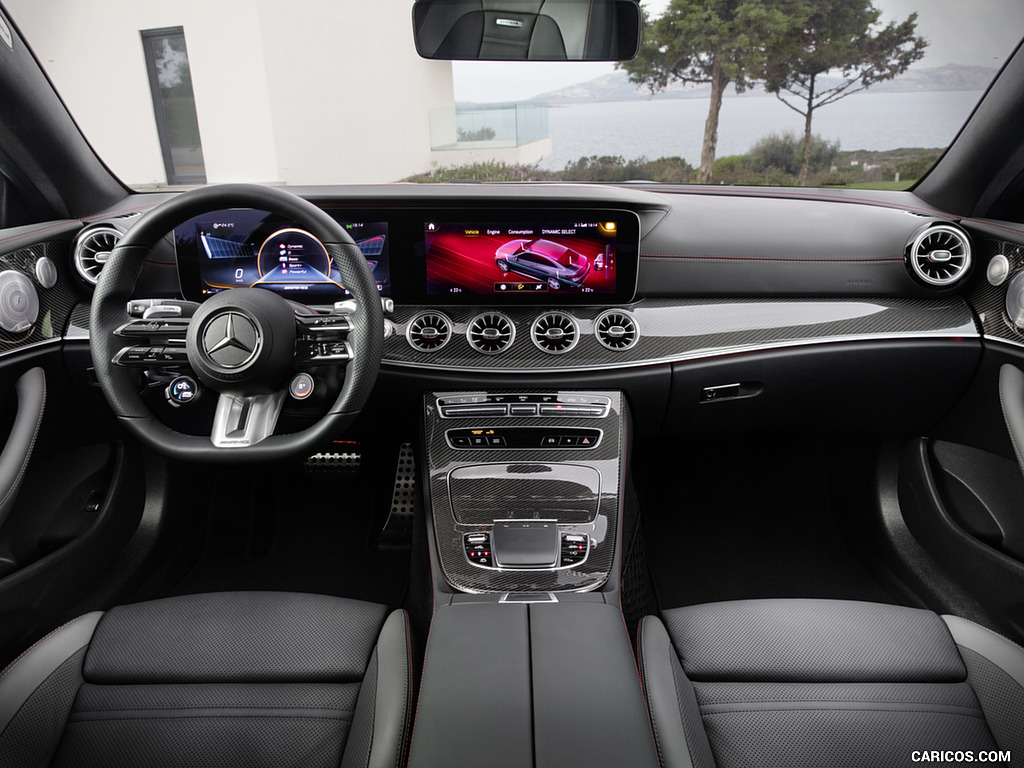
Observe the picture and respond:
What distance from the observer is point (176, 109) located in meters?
3.85

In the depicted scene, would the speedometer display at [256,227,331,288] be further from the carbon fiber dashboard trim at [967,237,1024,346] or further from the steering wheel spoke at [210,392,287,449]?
the carbon fiber dashboard trim at [967,237,1024,346]

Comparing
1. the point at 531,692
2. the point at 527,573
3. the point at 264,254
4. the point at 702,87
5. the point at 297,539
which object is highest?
the point at 702,87

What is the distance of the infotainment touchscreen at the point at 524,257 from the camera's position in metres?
2.00

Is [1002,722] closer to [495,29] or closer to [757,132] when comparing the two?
[757,132]

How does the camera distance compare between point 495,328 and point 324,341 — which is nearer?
point 324,341

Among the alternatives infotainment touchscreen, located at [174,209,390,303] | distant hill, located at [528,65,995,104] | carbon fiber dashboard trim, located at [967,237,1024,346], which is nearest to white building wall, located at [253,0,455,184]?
distant hill, located at [528,65,995,104]

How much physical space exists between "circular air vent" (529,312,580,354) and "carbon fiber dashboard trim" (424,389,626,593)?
0.17m

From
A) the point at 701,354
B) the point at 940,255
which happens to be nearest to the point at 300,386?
the point at 701,354

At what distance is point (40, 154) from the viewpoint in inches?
78.8

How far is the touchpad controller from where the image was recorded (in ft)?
6.14

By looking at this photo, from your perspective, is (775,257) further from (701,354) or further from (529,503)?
(529,503)

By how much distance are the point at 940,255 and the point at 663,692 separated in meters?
1.64

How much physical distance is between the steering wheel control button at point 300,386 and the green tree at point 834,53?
5.69ft

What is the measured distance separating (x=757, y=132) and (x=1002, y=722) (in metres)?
1.77
